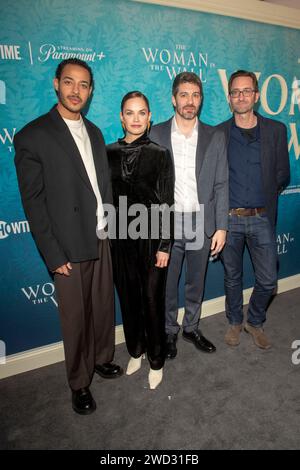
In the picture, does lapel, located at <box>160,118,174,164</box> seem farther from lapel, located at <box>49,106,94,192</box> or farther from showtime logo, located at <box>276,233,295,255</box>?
showtime logo, located at <box>276,233,295,255</box>

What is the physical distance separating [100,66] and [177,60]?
74cm

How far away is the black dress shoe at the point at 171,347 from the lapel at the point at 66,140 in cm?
176

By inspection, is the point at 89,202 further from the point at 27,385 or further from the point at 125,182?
the point at 27,385

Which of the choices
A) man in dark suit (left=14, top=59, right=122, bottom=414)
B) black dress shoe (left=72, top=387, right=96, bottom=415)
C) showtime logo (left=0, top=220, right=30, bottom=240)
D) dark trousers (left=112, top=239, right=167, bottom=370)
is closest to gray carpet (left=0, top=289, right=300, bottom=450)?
black dress shoe (left=72, top=387, right=96, bottom=415)

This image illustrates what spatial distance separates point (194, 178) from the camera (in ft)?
8.63

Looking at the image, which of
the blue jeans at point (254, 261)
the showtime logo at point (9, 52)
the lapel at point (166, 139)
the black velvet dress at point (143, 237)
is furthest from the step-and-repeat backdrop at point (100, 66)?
the blue jeans at point (254, 261)

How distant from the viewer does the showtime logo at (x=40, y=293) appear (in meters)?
2.78

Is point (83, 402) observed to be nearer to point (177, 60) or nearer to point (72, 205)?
point (72, 205)

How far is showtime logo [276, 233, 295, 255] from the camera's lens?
13.0 ft

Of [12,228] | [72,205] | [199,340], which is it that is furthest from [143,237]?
[199,340]

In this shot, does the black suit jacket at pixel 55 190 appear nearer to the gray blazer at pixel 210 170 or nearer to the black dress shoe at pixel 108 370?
the gray blazer at pixel 210 170

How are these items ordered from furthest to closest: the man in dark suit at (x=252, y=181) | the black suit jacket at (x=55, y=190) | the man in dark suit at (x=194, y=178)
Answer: the man in dark suit at (x=252, y=181) < the man in dark suit at (x=194, y=178) < the black suit jacket at (x=55, y=190)

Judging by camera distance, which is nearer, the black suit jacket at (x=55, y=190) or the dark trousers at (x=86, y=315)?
the black suit jacket at (x=55, y=190)
